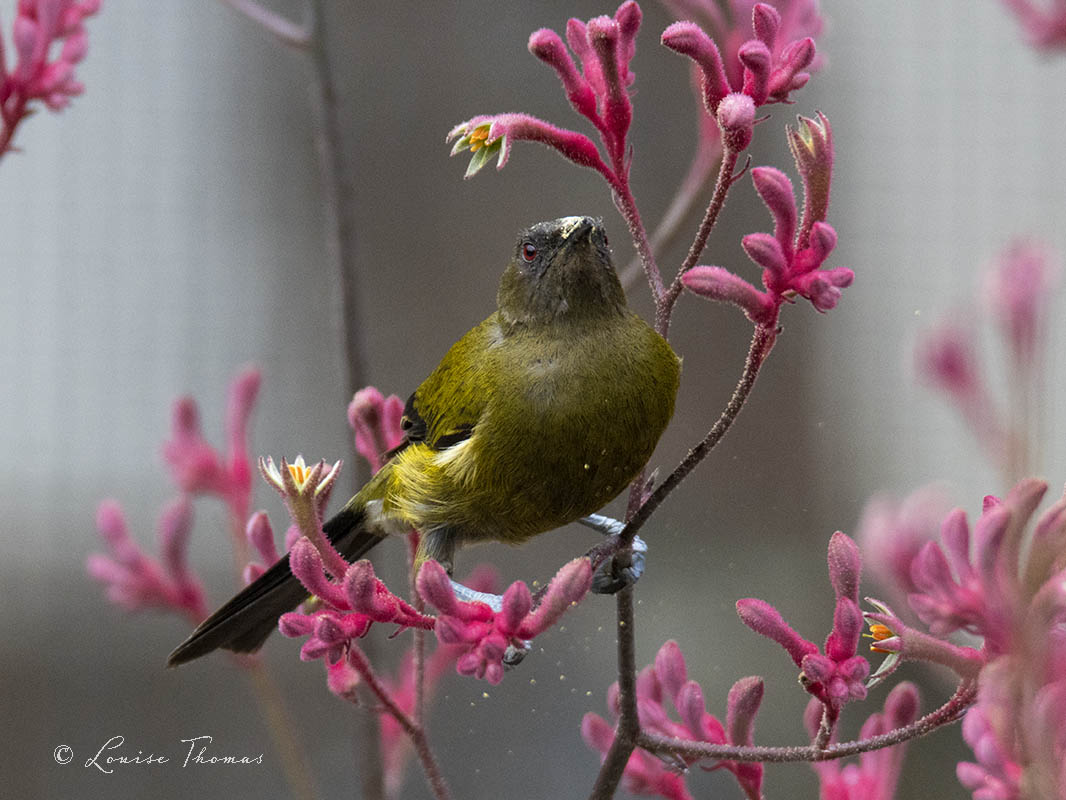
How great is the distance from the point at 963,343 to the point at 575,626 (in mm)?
→ 464

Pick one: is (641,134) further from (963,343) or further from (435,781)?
(435,781)

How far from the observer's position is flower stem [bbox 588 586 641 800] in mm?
799

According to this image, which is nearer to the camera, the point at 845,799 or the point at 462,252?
the point at 845,799

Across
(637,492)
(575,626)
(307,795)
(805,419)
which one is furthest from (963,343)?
(307,795)

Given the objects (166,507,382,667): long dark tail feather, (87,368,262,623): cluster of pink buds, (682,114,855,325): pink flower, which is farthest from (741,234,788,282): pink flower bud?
(87,368,262,623): cluster of pink buds

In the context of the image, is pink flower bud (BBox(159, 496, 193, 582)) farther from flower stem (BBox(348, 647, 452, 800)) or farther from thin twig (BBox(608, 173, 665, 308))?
thin twig (BBox(608, 173, 665, 308))

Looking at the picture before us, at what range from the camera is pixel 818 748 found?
2.39 feet

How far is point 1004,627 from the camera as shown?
1.98 ft

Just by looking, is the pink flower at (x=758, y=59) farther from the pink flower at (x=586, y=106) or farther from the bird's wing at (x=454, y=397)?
the bird's wing at (x=454, y=397)

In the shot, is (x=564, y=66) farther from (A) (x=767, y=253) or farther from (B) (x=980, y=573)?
(B) (x=980, y=573)

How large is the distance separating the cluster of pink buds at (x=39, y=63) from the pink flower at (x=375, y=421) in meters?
0.35

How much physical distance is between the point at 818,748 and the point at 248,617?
59cm

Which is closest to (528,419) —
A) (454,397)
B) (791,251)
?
(454,397)

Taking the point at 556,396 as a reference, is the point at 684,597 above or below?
below
